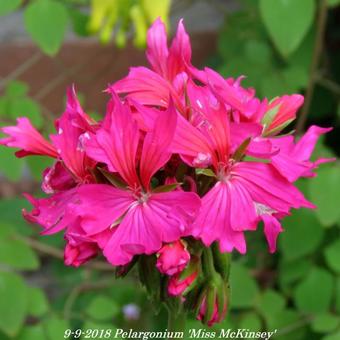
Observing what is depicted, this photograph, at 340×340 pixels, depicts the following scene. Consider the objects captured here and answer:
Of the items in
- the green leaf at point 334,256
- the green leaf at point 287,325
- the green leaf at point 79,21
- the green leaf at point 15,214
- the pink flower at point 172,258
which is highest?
the pink flower at point 172,258

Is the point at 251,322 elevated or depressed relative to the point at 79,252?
depressed

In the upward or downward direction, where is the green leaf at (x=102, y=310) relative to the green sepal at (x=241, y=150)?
downward

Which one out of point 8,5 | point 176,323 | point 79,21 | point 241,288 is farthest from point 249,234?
point 176,323

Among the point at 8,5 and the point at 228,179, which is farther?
the point at 8,5

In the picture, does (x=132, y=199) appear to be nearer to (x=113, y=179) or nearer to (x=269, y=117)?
(x=113, y=179)

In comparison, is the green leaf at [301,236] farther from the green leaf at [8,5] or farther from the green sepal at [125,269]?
the green sepal at [125,269]

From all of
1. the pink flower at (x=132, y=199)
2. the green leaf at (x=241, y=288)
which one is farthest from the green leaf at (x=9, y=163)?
the pink flower at (x=132, y=199)

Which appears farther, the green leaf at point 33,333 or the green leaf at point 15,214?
the green leaf at point 15,214

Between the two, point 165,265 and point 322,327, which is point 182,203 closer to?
point 165,265
